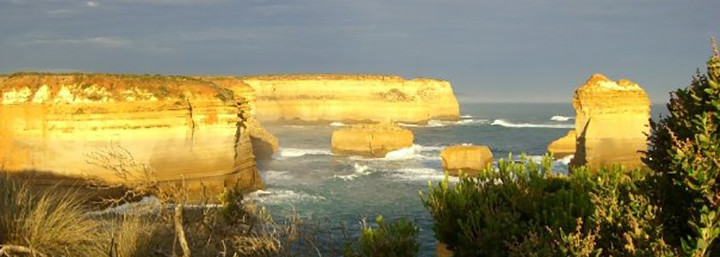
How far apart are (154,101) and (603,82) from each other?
23821mm

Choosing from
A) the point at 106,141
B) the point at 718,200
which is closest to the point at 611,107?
the point at 106,141

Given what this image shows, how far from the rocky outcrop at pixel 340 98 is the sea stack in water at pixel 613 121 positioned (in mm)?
66453

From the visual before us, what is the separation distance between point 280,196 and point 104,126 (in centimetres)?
877

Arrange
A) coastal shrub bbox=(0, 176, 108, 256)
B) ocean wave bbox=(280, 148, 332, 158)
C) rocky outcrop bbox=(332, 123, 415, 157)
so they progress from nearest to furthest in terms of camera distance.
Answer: coastal shrub bbox=(0, 176, 108, 256) < rocky outcrop bbox=(332, 123, 415, 157) < ocean wave bbox=(280, 148, 332, 158)

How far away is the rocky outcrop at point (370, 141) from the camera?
1839 inches

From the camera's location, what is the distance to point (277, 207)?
82.6ft

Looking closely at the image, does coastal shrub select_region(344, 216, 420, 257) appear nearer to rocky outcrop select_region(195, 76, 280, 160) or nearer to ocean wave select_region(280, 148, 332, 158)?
rocky outcrop select_region(195, 76, 280, 160)

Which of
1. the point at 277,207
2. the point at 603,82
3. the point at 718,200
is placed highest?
the point at 603,82

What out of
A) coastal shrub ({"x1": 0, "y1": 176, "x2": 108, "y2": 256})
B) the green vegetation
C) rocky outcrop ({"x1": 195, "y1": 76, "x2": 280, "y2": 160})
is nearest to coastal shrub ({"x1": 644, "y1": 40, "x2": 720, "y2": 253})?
the green vegetation

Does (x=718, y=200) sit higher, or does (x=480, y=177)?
(x=718, y=200)

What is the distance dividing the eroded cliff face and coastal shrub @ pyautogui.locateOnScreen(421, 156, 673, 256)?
1512 centimetres

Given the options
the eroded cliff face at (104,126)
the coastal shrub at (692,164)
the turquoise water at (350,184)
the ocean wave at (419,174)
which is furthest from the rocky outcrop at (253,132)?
the coastal shrub at (692,164)

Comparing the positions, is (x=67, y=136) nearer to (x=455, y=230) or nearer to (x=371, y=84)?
(x=455, y=230)

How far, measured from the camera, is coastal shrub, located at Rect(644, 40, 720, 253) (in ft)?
13.1
